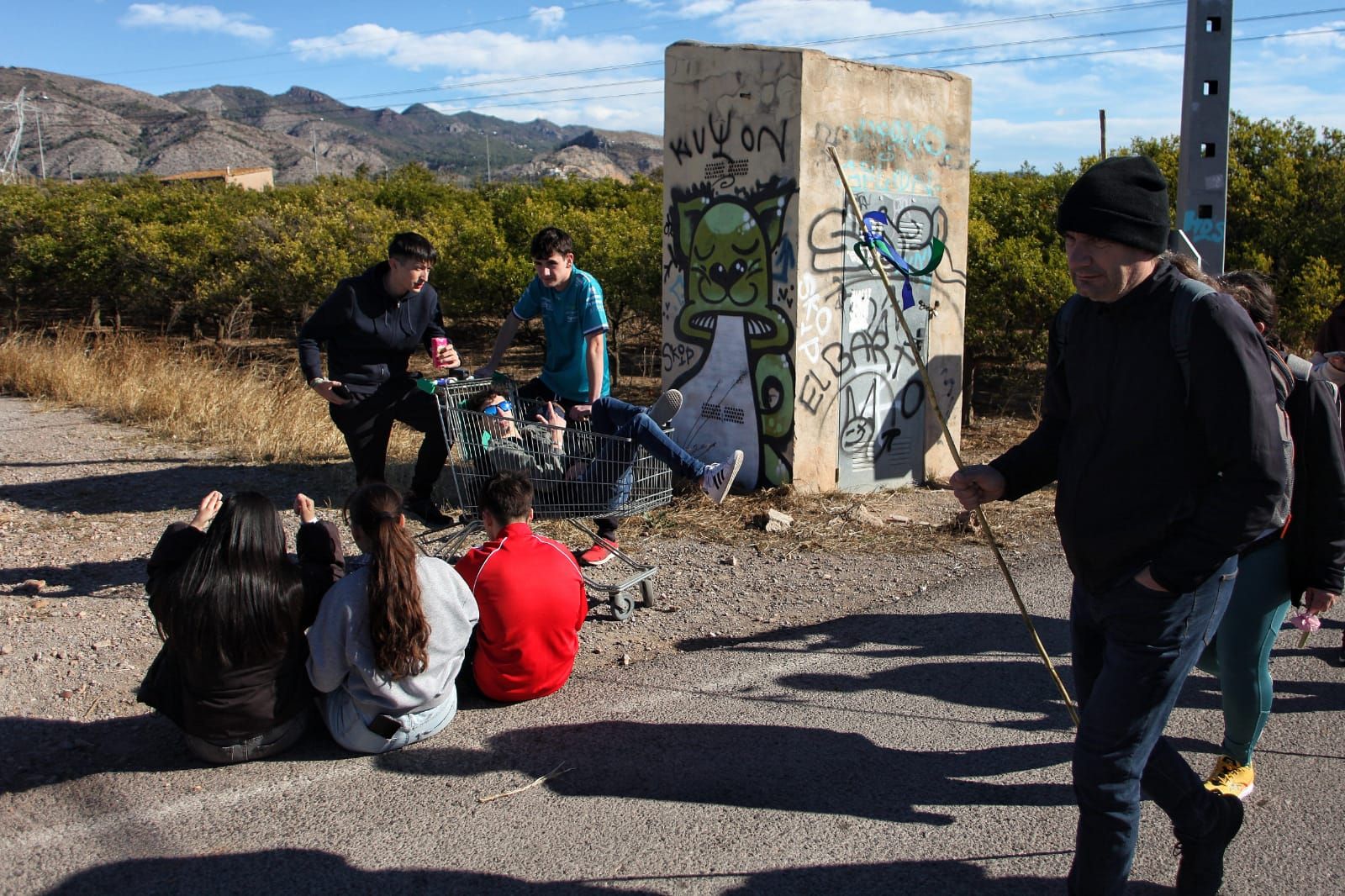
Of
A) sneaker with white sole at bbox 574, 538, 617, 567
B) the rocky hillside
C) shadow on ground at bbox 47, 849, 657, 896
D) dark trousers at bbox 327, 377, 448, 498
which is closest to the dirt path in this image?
sneaker with white sole at bbox 574, 538, 617, 567

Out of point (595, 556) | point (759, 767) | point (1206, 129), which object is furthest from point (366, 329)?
point (1206, 129)

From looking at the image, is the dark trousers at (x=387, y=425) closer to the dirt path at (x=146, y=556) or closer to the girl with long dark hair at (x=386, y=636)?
the dirt path at (x=146, y=556)

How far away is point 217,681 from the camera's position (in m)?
3.88

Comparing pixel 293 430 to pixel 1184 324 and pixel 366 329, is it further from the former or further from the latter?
pixel 1184 324

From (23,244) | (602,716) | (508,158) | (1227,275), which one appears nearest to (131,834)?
(602,716)

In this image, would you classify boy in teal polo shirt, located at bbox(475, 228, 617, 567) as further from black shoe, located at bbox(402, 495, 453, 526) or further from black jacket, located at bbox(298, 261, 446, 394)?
black shoe, located at bbox(402, 495, 453, 526)

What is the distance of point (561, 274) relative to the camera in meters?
6.77

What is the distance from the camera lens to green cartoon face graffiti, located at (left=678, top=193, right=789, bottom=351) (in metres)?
8.20

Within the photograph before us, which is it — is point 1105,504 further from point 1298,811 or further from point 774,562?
point 774,562

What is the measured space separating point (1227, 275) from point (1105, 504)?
171 cm

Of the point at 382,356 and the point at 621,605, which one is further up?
the point at 382,356

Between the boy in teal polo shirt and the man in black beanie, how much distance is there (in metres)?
3.97

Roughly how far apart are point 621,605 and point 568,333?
79.8 inches

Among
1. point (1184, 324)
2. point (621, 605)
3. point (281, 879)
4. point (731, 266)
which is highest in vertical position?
point (731, 266)
